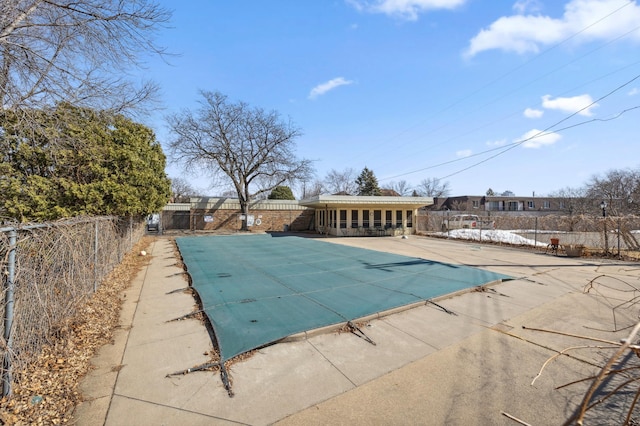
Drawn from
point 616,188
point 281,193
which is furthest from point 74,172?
point 616,188

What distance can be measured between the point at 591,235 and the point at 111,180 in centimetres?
1928

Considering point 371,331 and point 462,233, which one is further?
point 462,233

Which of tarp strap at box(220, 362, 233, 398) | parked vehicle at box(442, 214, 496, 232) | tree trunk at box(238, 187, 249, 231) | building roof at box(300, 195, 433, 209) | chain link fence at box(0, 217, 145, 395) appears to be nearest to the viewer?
chain link fence at box(0, 217, 145, 395)

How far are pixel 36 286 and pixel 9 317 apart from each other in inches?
18.4

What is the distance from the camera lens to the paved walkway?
2865 millimetres

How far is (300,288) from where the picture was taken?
669 centimetres

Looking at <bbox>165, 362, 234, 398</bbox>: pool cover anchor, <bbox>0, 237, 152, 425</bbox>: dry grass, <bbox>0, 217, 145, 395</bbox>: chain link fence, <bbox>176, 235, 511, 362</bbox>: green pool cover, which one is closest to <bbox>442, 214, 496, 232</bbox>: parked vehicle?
<bbox>176, 235, 511, 362</bbox>: green pool cover

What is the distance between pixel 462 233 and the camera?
20.5m

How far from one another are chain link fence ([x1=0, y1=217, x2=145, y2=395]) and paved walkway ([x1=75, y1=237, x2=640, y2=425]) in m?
0.66

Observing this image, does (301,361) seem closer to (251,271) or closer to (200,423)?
(200,423)

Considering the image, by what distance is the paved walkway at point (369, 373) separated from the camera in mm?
A: 2865

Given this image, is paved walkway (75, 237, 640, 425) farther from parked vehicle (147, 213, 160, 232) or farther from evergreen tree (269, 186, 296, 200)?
evergreen tree (269, 186, 296, 200)

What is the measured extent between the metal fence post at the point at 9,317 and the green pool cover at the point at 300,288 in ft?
6.25

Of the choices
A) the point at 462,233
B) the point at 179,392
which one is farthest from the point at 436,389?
the point at 462,233
